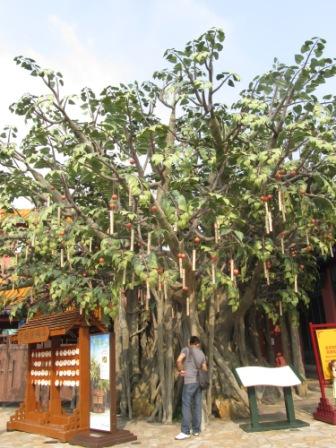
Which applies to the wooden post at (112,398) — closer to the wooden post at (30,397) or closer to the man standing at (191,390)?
the man standing at (191,390)

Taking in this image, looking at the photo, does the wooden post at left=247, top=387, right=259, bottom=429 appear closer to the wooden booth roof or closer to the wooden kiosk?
the wooden kiosk

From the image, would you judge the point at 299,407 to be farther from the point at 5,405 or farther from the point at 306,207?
the point at 5,405

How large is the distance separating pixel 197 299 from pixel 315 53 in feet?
15.9

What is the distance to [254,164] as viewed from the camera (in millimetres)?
7867

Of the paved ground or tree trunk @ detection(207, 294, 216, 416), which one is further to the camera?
tree trunk @ detection(207, 294, 216, 416)

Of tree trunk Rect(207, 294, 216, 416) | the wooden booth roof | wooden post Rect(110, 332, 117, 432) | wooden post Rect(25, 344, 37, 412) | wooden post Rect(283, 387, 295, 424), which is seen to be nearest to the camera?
wooden post Rect(110, 332, 117, 432)

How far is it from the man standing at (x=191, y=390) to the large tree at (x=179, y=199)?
0.88 metres

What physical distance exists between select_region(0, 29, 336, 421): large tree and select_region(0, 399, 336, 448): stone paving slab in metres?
0.79

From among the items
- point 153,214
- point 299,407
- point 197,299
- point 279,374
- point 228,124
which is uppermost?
point 228,124

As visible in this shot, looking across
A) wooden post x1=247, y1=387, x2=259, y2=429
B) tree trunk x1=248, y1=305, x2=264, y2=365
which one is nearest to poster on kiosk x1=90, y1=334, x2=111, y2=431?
wooden post x1=247, y1=387, x2=259, y2=429

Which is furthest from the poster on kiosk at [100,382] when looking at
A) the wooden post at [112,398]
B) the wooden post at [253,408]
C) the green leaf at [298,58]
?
the green leaf at [298,58]

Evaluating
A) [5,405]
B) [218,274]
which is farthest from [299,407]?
[5,405]

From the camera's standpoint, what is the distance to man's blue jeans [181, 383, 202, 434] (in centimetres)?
754

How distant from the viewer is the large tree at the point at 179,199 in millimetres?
7363
